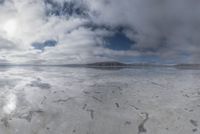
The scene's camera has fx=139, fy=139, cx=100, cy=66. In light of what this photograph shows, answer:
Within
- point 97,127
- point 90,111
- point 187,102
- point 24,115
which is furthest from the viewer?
point 187,102

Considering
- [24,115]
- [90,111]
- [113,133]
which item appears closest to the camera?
[113,133]

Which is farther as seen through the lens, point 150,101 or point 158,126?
point 150,101

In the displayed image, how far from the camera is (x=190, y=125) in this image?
4660mm

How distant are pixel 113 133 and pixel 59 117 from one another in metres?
2.25

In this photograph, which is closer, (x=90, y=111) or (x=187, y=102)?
(x=90, y=111)

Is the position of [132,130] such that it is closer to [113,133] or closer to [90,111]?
[113,133]

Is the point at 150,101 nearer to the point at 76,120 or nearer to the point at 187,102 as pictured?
the point at 187,102

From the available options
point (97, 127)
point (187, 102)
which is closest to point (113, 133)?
point (97, 127)

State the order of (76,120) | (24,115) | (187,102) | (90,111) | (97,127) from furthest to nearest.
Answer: (187,102)
(90,111)
(24,115)
(76,120)
(97,127)

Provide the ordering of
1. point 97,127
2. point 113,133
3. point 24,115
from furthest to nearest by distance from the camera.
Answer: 1. point 24,115
2. point 97,127
3. point 113,133

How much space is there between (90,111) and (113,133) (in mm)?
1886

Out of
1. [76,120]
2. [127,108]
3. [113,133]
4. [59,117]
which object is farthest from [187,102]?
[59,117]

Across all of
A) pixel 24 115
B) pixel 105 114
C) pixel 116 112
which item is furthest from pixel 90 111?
pixel 24 115

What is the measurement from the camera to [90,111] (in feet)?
19.5
